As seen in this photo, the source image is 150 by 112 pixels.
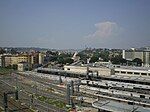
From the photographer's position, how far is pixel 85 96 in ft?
119

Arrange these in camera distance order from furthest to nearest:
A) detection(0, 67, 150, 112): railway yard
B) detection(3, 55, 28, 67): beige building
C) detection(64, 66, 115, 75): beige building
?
detection(3, 55, 28, 67): beige building < detection(64, 66, 115, 75): beige building < detection(0, 67, 150, 112): railway yard

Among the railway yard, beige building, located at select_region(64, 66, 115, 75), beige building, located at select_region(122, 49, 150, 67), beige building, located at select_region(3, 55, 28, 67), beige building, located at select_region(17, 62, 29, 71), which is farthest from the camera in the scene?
beige building, located at select_region(122, 49, 150, 67)

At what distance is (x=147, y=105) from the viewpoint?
87.2 ft

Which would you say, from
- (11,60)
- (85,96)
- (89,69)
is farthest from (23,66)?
(85,96)

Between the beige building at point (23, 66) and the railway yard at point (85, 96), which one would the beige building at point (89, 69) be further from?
the beige building at point (23, 66)

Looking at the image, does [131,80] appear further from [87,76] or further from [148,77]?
[87,76]

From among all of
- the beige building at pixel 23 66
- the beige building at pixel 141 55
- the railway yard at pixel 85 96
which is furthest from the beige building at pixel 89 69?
the beige building at pixel 141 55

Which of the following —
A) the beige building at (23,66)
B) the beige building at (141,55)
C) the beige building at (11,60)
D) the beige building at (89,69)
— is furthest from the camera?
the beige building at (141,55)

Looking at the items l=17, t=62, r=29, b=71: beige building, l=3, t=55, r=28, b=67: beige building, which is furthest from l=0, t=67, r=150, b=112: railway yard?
l=3, t=55, r=28, b=67: beige building

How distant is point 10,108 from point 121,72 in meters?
→ 24.7

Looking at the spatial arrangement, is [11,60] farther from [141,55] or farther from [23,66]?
[141,55]

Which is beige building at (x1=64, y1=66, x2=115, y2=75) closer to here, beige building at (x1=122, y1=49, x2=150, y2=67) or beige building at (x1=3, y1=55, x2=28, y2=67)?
beige building at (x1=3, y1=55, x2=28, y2=67)

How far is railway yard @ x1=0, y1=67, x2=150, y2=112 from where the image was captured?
2616 cm

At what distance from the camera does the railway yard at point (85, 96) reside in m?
26.2
